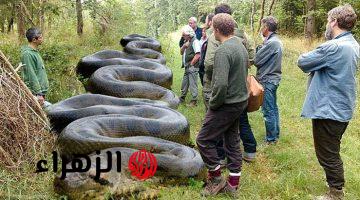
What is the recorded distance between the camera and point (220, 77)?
14.6 feet

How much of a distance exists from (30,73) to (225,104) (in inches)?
120

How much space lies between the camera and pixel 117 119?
5.66 m

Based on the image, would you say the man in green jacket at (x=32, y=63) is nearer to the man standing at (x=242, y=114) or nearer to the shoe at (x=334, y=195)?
the man standing at (x=242, y=114)

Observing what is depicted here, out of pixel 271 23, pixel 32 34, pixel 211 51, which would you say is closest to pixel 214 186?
pixel 211 51

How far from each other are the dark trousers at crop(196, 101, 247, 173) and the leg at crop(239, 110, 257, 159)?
3.15 feet

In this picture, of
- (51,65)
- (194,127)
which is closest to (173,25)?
(51,65)

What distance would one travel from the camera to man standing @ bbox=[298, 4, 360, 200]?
14.8 feet

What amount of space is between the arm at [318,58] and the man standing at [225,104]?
0.66 meters

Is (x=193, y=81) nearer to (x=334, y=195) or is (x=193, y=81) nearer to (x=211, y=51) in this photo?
(x=211, y=51)

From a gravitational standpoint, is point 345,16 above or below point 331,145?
above

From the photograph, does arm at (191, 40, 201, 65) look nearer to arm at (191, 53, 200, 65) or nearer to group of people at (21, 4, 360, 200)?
arm at (191, 53, 200, 65)

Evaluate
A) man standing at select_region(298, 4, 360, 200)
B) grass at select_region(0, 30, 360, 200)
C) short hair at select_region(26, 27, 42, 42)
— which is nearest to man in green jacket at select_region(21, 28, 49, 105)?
short hair at select_region(26, 27, 42, 42)

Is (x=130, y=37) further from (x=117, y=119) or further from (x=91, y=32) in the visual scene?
(x=117, y=119)

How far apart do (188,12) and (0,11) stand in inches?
1383
